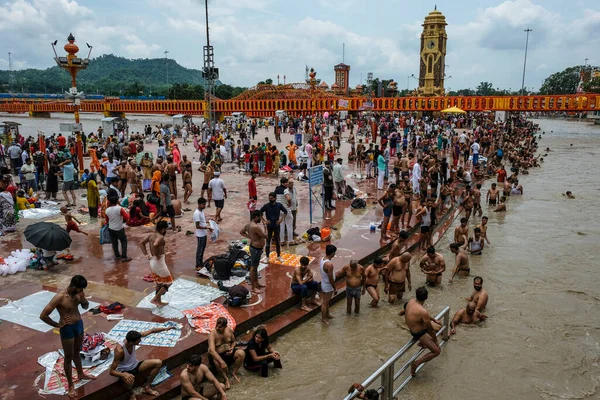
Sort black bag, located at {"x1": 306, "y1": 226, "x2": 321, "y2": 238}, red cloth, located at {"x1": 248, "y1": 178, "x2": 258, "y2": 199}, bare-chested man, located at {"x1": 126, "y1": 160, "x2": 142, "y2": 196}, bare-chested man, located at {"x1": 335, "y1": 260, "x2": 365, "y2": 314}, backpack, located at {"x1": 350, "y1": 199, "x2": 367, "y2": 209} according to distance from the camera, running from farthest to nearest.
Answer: backpack, located at {"x1": 350, "y1": 199, "x2": 367, "y2": 209}
bare-chested man, located at {"x1": 126, "y1": 160, "x2": 142, "y2": 196}
red cloth, located at {"x1": 248, "y1": 178, "x2": 258, "y2": 199}
black bag, located at {"x1": 306, "y1": 226, "x2": 321, "y2": 238}
bare-chested man, located at {"x1": 335, "y1": 260, "x2": 365, "y2": 314}

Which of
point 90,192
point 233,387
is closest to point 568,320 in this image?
point 233,387

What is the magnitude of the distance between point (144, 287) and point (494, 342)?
5993mm

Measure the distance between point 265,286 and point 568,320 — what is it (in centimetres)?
560

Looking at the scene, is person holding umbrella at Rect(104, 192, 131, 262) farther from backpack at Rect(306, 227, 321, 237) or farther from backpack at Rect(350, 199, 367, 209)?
backpack at Rect(350, 199, 367, 209)

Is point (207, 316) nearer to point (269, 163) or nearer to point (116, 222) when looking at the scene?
point (116, 222)

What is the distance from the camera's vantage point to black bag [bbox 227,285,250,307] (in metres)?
7.39

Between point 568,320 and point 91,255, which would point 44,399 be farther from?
point 568,320

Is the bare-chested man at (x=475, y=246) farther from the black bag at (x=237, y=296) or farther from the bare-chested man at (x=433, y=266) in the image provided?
the black bag at (x=237, y=296)

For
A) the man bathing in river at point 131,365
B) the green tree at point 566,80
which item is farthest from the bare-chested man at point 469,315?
the green tree at point 566,80

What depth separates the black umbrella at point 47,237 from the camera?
824cm

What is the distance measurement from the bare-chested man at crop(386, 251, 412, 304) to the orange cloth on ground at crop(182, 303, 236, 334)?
321 centimetres

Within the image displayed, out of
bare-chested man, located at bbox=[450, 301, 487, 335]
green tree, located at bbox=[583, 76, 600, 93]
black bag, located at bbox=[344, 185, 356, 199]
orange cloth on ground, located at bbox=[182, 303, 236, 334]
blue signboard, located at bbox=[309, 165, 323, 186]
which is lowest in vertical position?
bare-chested man, located at bbox=[450, 301, 487, 335]

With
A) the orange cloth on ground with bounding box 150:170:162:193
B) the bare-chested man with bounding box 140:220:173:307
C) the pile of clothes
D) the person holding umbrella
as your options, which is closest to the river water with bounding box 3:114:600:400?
the bare-chested man with bounding box 140:220:173:307

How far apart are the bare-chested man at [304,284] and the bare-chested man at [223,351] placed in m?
1.97
